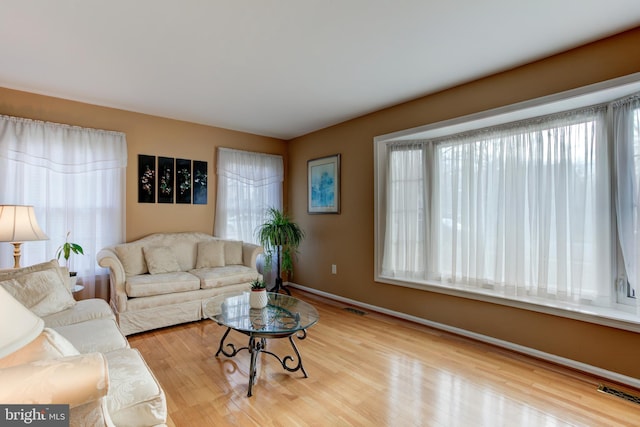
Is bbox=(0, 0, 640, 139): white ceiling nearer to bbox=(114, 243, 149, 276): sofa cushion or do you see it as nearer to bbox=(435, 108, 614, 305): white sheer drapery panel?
bbox=(435, 108, 614, 305): white sheer drapery panel

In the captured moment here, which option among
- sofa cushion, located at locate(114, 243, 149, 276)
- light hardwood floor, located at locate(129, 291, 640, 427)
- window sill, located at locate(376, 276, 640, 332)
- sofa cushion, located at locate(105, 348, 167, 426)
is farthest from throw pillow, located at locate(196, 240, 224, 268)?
window sill, located at locate(376, 276, 640, 332)

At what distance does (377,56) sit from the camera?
255cm

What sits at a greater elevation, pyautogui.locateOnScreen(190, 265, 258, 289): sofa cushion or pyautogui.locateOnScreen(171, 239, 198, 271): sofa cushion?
pyautogui.locateOnScreen(171, 239, 198, 271): sofa cushion

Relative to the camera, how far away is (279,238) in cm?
461

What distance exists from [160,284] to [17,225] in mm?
1278

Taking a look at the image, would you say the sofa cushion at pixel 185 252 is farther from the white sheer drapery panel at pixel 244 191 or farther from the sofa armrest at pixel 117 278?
the sofa armrest at pixel 117 278

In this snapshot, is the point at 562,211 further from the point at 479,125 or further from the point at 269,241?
the point at 269,241

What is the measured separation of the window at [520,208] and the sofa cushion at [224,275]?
1.68m

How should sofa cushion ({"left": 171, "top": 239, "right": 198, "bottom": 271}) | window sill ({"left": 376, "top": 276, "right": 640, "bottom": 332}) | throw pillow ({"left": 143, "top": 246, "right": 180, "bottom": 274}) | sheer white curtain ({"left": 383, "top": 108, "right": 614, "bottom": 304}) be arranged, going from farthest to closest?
sofa cushion ({"left": 171, "top": 239, "right": 198, "bottom": 271}) → throw pillow ({"left": 143, "top": 246, "right": 180, "bottom": 274}) → sheer white curtain ({"left": 383, "top": 108, "right": 614, "bottom": 304}) → window sill ({"left": 376, "top": 276, "right": 640, "bottom": 332})

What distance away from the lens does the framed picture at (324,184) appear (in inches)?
175

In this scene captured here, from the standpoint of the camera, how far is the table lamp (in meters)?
2.45

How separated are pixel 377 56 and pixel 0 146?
381 cm

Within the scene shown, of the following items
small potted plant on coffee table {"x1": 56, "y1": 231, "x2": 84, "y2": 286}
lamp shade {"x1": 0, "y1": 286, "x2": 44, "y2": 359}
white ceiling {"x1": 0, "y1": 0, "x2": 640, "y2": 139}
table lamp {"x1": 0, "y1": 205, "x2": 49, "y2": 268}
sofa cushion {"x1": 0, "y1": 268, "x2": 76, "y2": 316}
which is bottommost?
sofa cushion {"x1": 0, "y1": 268, "x2": 76, "y2": 316}

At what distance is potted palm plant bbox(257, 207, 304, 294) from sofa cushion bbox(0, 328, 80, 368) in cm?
340
